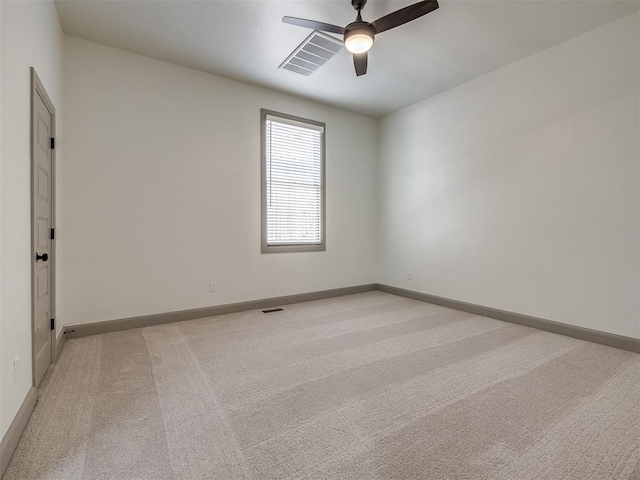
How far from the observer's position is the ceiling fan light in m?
2.58

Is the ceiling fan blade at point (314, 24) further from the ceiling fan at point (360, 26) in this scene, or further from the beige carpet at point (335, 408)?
the beige carpet at point (335, 408)

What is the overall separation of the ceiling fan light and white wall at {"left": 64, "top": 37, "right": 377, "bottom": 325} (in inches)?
81.5

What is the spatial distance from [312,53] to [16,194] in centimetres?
299

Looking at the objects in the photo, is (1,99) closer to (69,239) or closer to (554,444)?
(69,239)

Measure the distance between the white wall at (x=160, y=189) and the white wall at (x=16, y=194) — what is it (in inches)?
47.6

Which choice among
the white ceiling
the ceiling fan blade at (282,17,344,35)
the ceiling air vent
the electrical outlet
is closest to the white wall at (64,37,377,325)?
the white ceiling

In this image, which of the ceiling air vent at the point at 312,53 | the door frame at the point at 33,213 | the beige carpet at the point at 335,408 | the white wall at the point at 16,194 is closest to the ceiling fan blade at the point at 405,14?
the ceiling air vent at the point at 312,53

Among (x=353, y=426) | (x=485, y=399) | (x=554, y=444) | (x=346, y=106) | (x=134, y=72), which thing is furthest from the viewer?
(x=346, y=106)

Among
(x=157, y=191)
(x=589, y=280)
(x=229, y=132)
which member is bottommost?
(x=589, y=280)

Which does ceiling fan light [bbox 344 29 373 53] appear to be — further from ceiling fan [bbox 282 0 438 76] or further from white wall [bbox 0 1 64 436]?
white wall [bbox 0 1 64 436]

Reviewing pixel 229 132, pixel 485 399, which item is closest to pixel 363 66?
pixel 229 132

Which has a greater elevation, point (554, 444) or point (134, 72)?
point (134, 72)

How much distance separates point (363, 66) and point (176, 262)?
3.07 m

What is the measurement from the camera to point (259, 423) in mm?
1823
